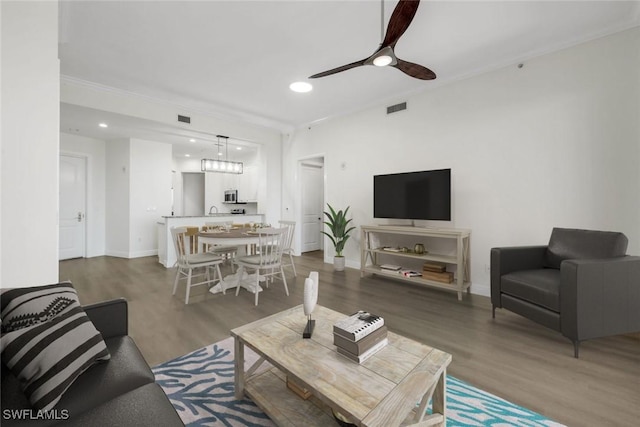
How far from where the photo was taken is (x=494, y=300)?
8.77 ft

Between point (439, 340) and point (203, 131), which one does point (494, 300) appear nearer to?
point (439, 340)

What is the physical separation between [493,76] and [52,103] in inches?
173

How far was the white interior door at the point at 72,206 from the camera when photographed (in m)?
5.58

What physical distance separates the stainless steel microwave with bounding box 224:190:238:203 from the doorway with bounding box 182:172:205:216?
4.59 feet

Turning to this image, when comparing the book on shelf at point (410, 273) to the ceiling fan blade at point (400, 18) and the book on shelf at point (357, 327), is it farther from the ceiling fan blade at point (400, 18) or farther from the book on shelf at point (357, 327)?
the ceiling fan blade at point (400, 18)

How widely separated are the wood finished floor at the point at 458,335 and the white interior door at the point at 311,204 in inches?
88.6

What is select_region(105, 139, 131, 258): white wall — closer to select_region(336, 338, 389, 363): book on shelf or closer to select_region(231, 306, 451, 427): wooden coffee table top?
select_region(231, 306, 451, 427): wooden coffee table top

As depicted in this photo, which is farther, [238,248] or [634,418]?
[238,248]

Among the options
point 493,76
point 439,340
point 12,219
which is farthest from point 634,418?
point 12,219

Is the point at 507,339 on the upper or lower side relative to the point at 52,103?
lower

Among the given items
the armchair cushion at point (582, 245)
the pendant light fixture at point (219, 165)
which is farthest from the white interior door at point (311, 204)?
the armchair cushion at point (582, 245)

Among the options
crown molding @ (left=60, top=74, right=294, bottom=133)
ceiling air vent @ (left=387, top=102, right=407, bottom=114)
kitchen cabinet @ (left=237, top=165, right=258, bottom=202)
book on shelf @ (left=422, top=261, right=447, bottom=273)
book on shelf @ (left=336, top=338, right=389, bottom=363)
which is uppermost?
crown molding @ (left=60, top=74, right=294, bottom=133)

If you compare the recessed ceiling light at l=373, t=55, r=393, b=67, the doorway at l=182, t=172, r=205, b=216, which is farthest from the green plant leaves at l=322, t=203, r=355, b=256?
the doorway at l=182, t=172, r=205, b=216

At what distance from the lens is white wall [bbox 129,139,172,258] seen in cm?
583
